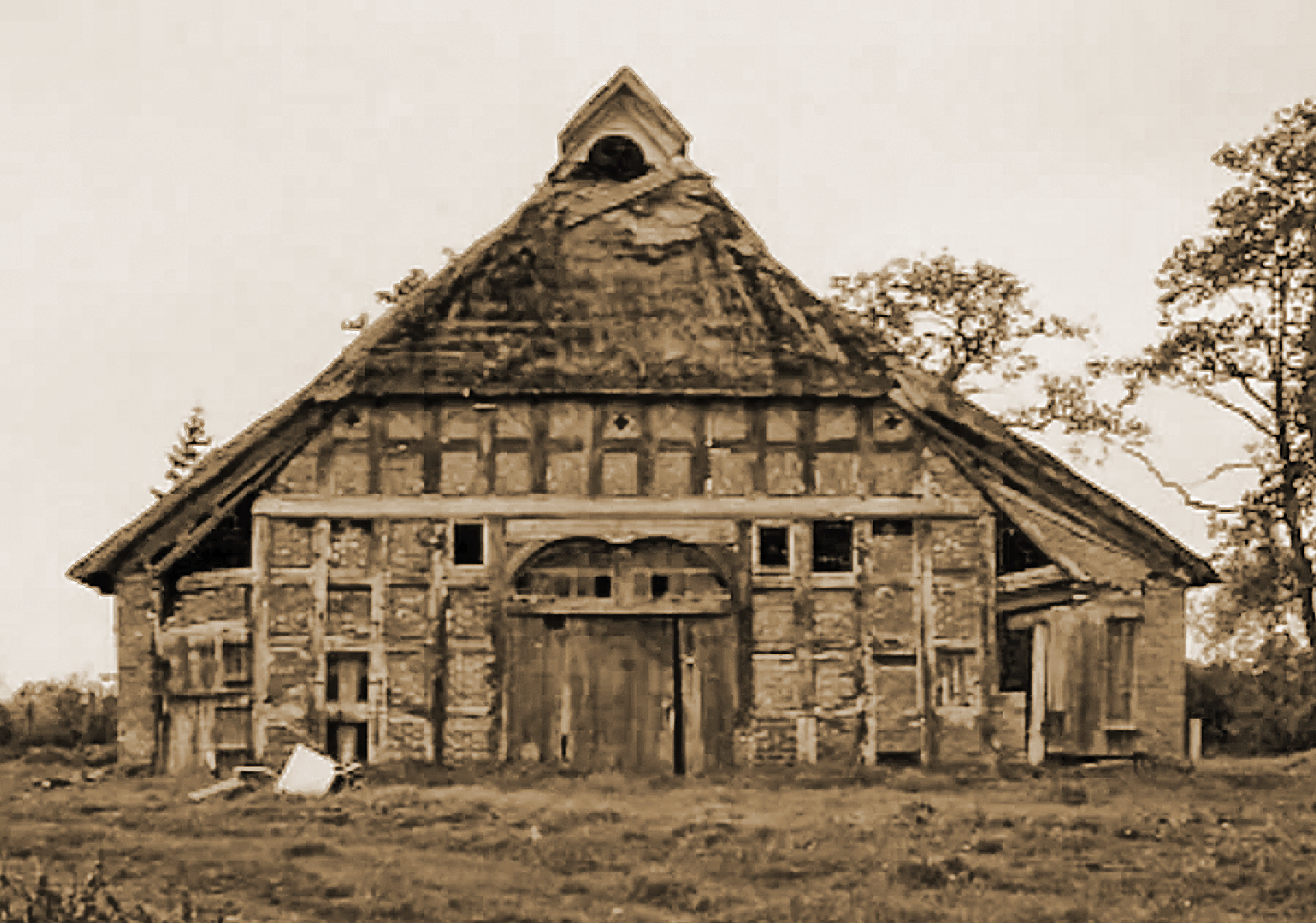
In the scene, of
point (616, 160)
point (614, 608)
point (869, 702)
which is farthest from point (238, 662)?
point (616, 160)

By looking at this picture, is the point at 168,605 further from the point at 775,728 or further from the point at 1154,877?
the point at 1154,877

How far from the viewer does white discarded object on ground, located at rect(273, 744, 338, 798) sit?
20.1 meters

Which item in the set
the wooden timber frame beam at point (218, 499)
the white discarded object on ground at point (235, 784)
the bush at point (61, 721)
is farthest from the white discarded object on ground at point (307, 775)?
the bush at point (61, 721)

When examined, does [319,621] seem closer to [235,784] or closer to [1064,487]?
[235,784]

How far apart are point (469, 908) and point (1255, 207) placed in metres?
22.6

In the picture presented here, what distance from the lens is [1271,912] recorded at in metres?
13.3

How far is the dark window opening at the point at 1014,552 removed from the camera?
22.3 metres

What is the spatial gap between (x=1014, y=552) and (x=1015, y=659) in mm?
1358

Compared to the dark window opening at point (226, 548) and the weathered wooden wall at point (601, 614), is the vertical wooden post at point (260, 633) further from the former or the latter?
the dark window opening at point (226, 548)

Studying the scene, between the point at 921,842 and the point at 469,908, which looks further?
the point at 921,842

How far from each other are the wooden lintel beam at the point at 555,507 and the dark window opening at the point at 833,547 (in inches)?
10.1

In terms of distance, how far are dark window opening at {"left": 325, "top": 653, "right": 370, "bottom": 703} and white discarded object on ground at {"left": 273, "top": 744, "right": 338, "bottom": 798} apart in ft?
3.23

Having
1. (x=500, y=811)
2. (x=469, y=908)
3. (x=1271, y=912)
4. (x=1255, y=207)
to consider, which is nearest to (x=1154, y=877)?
(x=1271, y=912)

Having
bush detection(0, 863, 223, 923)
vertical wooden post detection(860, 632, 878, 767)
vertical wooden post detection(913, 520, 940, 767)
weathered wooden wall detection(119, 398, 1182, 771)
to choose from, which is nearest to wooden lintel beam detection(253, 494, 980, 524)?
weathered wooden wall detection(119, 398, 1182, 771)
